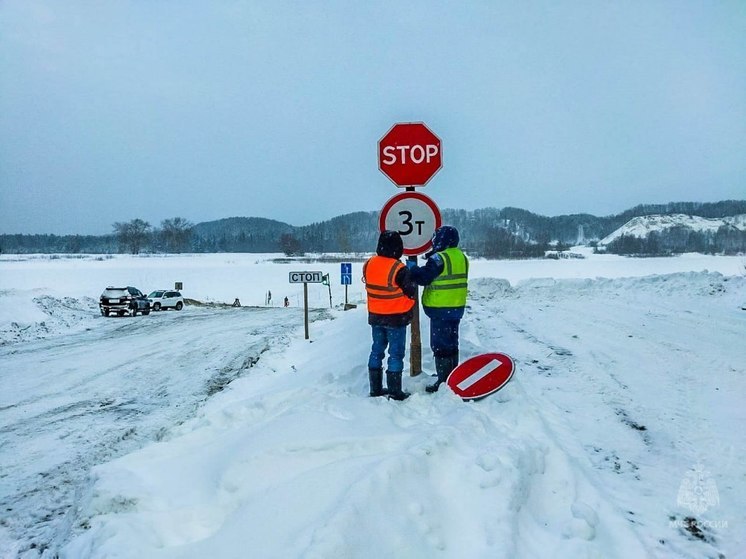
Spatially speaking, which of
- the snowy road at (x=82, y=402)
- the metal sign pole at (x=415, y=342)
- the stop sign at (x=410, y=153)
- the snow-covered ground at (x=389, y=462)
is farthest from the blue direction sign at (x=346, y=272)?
the stop sign at (x=410, y=153)

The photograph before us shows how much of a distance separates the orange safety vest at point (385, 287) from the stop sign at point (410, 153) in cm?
129

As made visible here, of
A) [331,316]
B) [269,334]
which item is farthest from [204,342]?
[331,316]

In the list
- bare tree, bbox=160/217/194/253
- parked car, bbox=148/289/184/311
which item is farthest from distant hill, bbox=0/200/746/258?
parked car, bbox=148/289/184/311

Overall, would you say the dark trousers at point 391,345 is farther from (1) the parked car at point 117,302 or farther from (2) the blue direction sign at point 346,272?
(1) the parked car at point 117,302

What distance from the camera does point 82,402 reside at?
26.7 ft

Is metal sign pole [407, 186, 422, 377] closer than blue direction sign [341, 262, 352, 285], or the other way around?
metal sign pole [407, 186, 422, 377]

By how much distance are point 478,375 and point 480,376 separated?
0.03 metres

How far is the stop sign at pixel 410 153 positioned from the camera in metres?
6.12

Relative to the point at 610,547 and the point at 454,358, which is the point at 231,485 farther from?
the point at 454,358

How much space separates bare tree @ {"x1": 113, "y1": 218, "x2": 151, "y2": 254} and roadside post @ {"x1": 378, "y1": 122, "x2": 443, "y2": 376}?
124576mm

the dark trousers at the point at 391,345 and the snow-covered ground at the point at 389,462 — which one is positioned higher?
the dark trousers at the point at 391,345

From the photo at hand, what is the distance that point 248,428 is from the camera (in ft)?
16.2

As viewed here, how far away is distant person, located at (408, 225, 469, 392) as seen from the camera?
571 centimetres

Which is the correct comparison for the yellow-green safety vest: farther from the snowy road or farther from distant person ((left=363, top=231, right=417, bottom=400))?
the snowy road
